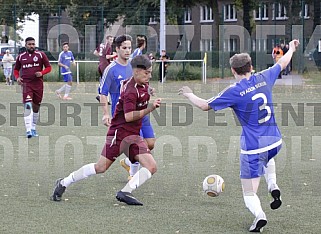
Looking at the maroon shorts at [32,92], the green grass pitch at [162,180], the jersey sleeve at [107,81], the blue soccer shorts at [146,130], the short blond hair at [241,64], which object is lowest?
the green grass pitch at [162,180]

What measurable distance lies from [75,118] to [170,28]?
97.2ft

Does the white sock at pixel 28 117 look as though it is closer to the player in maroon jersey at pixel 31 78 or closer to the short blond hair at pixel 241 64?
the player in maroon jersey at pixel 31 78

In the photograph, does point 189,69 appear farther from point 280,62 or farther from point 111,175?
point 280,62

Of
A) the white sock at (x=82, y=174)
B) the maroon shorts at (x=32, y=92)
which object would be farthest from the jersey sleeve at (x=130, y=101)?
the maroon shorts at (x=32, y=92)

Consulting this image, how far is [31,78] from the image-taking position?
1527 centimetres

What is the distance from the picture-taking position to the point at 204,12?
67.2 meters

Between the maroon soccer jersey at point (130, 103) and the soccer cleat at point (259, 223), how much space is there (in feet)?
6.40

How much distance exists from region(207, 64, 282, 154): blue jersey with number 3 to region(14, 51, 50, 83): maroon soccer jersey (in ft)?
27.1

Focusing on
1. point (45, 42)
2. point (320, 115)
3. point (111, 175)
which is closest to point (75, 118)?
point (320, 115)

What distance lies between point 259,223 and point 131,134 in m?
2.06

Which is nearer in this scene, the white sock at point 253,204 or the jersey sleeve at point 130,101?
the white sock at point 253,204

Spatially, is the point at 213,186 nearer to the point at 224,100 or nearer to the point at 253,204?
the point at 253,204

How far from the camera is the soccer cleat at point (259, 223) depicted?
7.21 metres

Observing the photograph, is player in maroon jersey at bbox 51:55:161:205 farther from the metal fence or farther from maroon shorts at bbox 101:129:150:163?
the metal fence
